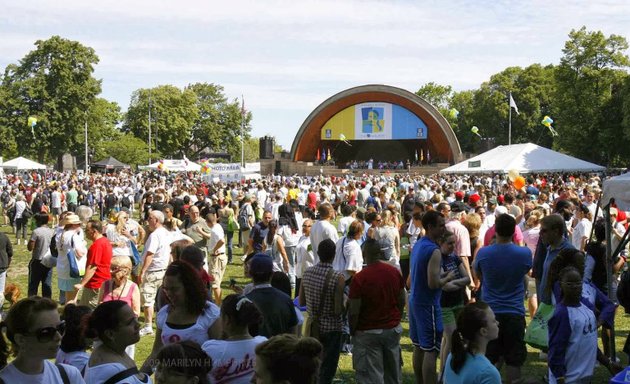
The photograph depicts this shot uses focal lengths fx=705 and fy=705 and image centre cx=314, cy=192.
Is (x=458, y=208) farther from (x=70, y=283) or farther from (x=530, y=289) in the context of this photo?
(x=70, y=283)

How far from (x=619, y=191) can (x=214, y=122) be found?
265 ft

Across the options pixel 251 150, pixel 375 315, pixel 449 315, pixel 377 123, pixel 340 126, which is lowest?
pixel 449 315

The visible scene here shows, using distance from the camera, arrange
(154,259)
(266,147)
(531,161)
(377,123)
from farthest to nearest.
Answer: (266,147) → (377,123) → (531,161) → (154,259)

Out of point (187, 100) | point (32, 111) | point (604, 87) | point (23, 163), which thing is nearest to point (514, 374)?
point (23, 163)

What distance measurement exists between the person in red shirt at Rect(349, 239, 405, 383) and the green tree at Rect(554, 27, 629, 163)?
43039mm

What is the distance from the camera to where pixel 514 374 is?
567 cm

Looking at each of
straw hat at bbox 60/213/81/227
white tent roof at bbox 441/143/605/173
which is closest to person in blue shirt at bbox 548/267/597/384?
straw hat at bbox 60/213/81/227

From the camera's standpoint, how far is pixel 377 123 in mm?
56375

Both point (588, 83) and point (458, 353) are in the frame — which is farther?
point (588, 83)

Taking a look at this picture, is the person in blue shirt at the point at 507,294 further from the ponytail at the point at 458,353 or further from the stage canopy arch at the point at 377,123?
the stage canopy arch at the point at 377,123

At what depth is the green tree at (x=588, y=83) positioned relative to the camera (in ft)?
149

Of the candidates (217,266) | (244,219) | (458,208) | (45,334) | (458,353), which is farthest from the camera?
(244,219)

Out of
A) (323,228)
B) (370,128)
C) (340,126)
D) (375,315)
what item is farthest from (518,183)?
(340,126)

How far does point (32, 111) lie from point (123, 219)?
50.2 metres
